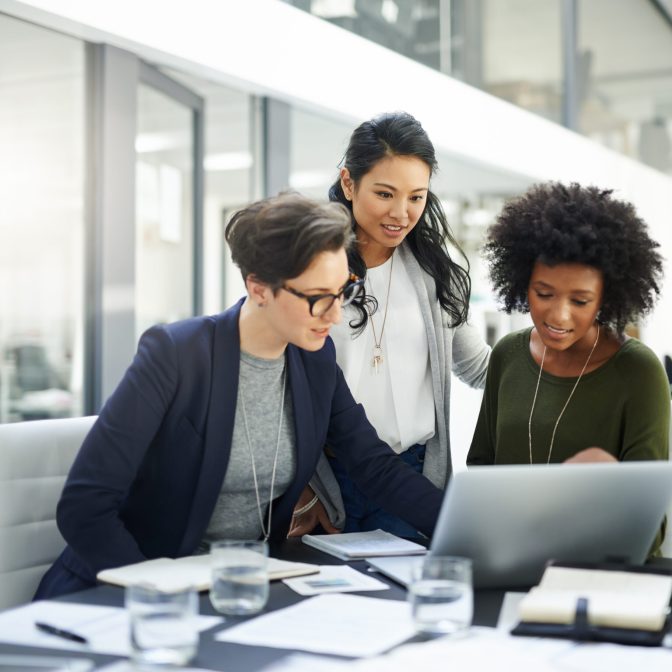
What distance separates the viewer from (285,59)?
434 cm

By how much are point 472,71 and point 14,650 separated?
18.9 feet

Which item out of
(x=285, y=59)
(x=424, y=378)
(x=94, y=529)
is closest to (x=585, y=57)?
(x=285, y=59)

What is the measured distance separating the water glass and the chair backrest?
2.64 ft

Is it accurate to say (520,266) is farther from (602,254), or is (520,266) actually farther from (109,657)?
(109,657)

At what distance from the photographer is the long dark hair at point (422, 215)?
2201 mm

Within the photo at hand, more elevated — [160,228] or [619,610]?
[160,228]

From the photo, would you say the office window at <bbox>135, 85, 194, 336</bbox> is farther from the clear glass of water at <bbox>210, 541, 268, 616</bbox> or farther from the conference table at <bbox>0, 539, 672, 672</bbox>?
the clear glass of water at <bbox>210, 541, 268, 616</bbox>

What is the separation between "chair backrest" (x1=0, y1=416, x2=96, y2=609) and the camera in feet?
6.11

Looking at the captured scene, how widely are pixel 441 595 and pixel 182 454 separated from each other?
0.71 metres

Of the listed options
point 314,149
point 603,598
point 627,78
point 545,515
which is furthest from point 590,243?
point 627,78

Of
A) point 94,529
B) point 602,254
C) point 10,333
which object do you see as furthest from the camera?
point 10,333


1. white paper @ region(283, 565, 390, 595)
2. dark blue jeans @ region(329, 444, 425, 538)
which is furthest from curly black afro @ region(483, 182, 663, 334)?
white paper @ region(283, 565, 390, 595)

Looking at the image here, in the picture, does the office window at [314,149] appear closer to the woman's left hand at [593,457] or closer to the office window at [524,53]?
the office window at [524,53]

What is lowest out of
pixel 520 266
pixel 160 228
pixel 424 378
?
pixel 424 378
